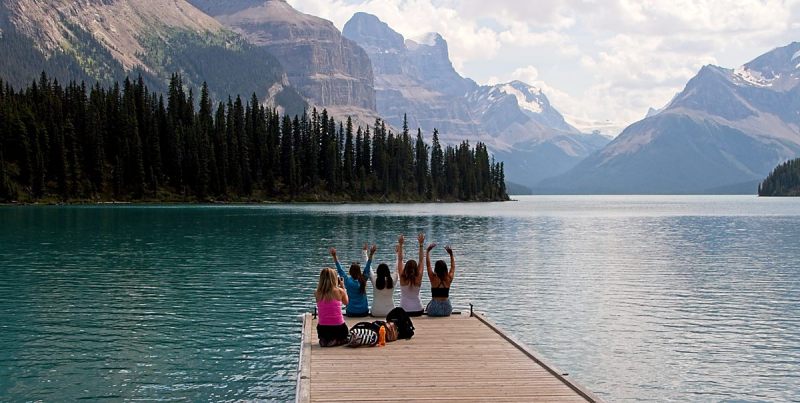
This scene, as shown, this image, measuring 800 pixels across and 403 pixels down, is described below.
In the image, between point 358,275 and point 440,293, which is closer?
point 358,275

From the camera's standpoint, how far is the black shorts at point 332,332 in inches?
952

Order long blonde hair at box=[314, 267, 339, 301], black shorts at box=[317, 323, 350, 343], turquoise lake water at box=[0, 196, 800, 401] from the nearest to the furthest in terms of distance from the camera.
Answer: long blonde hair at box=[314, 267, 339, 301]
black shorts at box=[317, 323, 350, 343]
turquoise lake water at box=[0, 196, 800, 401]

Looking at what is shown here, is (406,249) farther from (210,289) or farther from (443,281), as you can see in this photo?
(443,281)

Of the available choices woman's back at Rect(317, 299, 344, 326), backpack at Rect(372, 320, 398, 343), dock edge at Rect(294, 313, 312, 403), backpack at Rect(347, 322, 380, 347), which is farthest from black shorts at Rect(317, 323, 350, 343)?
backpack at Rect(372, 320, 398, 343)

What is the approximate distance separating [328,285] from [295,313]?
56.9ft

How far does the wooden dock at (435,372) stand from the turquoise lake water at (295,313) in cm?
341

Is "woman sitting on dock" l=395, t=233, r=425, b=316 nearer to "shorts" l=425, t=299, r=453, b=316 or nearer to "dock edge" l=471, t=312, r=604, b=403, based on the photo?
"shorts" l=425, t=299, r=453, b=316

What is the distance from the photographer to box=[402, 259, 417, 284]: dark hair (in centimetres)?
2884

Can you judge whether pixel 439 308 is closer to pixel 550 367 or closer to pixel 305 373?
pixel 550 367

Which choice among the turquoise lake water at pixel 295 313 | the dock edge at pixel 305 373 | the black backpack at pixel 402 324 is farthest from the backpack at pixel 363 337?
the turquoise lake water at pixel 295 313

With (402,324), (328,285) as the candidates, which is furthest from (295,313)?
(328,285)

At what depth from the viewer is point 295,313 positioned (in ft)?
132

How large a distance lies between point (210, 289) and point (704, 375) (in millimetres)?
31592

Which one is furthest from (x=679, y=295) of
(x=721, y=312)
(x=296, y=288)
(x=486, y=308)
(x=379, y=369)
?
(x=379, y=369)
